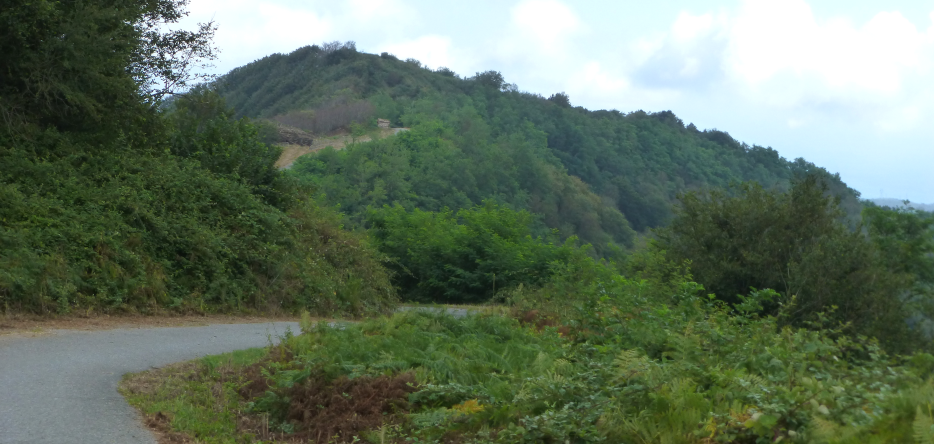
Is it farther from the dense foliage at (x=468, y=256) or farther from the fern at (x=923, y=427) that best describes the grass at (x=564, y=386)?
the dense foliage at (x=468, y=256)

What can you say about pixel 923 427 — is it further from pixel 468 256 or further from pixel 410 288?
pixel 410 288

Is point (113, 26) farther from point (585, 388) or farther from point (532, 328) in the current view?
point (585, 388)

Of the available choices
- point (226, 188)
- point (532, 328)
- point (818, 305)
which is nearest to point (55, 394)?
point (532, 328)

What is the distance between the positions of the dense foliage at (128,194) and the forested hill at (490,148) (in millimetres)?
41674

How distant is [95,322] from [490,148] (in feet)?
269

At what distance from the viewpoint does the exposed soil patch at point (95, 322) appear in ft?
40.0

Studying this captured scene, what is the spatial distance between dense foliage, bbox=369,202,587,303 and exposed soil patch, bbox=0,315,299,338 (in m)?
15.6

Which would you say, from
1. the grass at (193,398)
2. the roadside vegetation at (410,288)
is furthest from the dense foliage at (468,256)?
the grass at (193,398)

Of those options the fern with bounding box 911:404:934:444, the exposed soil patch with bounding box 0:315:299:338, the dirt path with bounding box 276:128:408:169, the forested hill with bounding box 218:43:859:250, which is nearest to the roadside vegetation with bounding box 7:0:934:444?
the fern with bounding box 911:404:934:444

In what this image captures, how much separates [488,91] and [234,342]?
137 meters

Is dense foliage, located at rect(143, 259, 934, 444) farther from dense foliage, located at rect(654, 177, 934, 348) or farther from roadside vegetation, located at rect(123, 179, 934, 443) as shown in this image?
dense foliage, located at rect(654, 177, 934, 348)

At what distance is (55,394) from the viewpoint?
7598 millimetres

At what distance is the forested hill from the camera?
76.2 meters

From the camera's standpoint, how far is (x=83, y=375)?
870 centimetres
